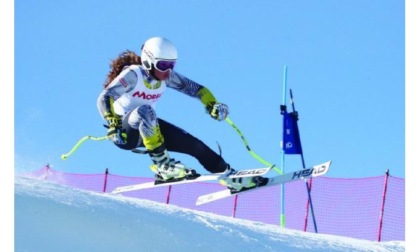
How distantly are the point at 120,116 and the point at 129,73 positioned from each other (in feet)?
1.34

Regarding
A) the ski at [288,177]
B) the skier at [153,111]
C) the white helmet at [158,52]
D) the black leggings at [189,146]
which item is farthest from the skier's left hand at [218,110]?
the ski at [288,177]

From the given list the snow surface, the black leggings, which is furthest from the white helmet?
the snow surface

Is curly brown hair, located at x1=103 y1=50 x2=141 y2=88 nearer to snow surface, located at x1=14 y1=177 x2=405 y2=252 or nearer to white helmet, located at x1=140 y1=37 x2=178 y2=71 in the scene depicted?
white helmet, located at x1=140 y1=37 x2=178 y2=71

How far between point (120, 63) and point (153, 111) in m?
0.64

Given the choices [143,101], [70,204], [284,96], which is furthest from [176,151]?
[284,96]

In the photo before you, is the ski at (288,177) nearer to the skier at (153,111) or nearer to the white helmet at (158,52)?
the skier at (153,111)

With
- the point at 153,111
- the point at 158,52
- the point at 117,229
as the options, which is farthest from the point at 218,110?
the point at 117,229

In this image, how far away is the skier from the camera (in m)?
6.34

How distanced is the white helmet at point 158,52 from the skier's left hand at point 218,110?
586 millimetres

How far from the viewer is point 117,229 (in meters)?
4.81

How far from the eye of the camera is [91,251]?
169 inches

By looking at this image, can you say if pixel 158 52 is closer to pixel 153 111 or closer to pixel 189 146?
pixel 153 111
